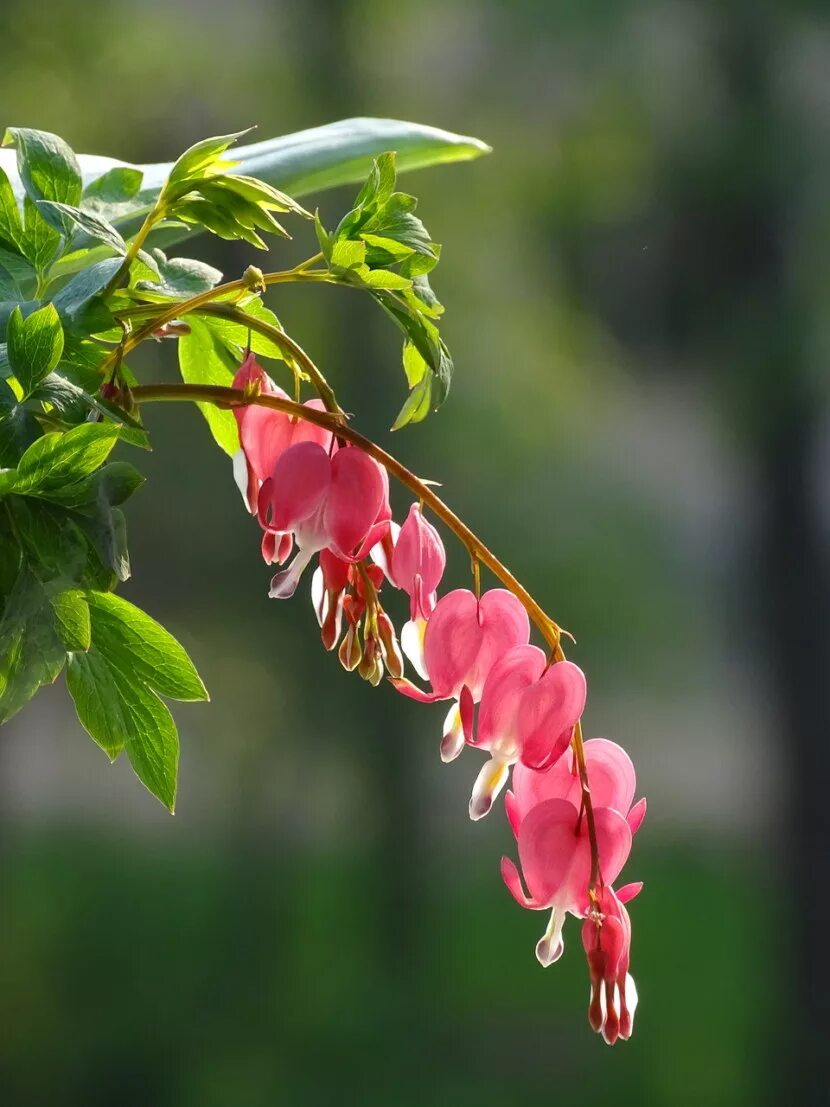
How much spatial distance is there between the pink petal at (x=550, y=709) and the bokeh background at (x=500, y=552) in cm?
334

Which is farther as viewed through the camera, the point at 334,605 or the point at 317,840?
the point at 317,840

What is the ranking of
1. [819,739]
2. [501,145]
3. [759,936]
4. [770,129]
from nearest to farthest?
[770,129]
[819,739]
[501,145]
[759,936]

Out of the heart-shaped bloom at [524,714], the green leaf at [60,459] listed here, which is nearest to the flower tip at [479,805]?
the heart-shaped bloom at [524,714]

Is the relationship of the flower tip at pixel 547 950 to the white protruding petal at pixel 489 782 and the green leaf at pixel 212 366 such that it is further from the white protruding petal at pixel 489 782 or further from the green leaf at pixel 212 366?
the green leaf at pixel 212 366

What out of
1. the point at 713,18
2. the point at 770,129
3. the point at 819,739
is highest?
the point at 713,18

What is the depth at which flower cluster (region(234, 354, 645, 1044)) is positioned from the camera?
0.30 meters

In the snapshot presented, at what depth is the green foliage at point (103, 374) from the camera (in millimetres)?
282

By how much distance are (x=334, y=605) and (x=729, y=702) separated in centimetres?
502

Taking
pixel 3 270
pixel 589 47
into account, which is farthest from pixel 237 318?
pixel 589 47

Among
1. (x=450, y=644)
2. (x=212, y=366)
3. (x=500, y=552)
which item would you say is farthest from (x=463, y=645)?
(x=500, y=552)

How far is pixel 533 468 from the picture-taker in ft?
14.3

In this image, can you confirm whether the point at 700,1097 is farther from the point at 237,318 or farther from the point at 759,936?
the point at 237,318

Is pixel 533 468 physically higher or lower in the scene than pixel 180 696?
higher

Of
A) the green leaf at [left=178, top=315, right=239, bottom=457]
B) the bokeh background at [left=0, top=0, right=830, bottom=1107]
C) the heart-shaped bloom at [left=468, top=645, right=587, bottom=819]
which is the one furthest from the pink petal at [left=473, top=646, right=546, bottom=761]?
the bokeh background at [left=0, top=0, right=830, bottom=1107]
